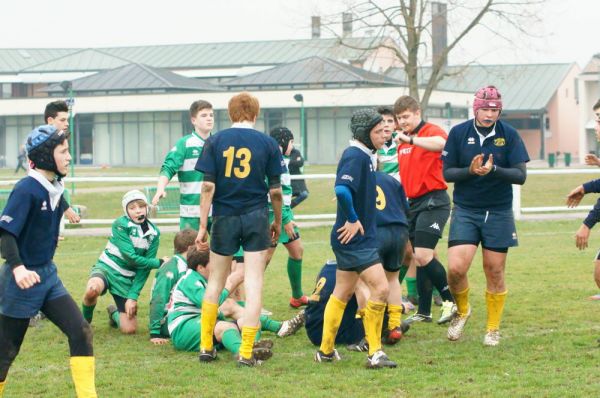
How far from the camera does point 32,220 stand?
6.50 meters

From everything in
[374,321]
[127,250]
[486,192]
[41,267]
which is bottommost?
[374,321]

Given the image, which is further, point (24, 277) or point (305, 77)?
point (305, 77)

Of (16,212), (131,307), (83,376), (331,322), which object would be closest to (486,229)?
(331,322)

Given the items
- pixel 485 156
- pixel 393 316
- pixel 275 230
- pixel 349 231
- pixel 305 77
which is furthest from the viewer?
pixel 305 77

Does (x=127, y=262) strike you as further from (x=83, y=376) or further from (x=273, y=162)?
(x=83, y=376)

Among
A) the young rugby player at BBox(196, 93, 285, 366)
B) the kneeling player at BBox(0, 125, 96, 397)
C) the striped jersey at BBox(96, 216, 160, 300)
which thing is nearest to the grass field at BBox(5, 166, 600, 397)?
the young rugby player at BBox(196, 93, 285, 366)

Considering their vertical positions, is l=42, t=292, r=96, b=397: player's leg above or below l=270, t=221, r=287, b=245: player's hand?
below

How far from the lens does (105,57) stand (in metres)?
89.2

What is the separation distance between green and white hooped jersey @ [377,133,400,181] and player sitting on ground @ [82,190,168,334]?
2.46 meters

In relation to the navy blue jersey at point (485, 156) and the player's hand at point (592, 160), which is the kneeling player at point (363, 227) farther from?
the player's hand at point (592, 160)

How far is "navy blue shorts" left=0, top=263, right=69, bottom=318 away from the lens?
652 centimetres

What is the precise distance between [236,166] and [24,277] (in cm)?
242

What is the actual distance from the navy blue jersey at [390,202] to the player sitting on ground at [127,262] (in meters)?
2.26

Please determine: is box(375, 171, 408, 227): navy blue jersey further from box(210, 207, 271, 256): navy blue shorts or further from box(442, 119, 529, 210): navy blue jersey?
box(210, 207, 271, 256): navy blue shorts
